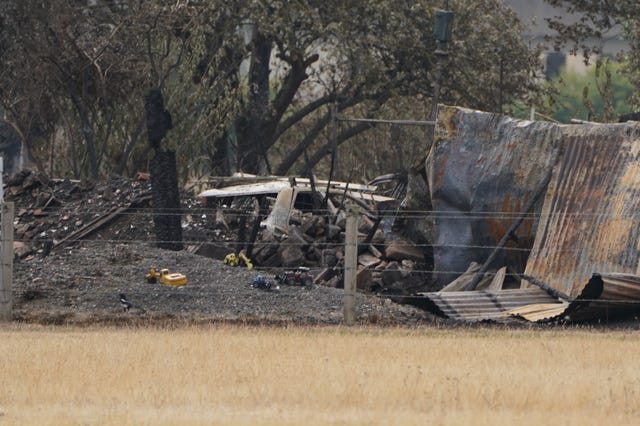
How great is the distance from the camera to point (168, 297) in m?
18.8

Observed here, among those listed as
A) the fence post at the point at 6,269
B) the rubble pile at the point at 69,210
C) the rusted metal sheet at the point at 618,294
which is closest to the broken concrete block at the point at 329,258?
the rubble pile at the point at 69,210

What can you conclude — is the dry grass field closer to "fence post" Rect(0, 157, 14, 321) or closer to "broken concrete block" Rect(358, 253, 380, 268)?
"fence post" Rect(0, 157, 14, 321)

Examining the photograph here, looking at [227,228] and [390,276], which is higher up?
[227,228]

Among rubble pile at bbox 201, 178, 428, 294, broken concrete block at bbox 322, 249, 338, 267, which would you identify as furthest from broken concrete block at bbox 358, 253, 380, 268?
broken concrete block at bbox 322, 249, 338, 267

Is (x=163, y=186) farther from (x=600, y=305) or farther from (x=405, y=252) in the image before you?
(x=600, y=305)

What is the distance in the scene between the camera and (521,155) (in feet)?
66.5

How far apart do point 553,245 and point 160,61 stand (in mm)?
15976

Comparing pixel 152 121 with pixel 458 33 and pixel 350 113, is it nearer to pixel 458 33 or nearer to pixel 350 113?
pixel 458 33

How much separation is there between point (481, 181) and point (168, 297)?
196 inches

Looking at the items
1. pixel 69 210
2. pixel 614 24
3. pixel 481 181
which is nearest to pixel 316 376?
pixel 481 181

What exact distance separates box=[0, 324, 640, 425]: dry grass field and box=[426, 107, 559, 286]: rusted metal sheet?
3.33m

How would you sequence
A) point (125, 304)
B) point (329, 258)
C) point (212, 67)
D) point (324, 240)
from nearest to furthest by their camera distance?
1. point (125, 304)
2. point (329, 258)
3. point (324, 240)
4. point (212, 67)

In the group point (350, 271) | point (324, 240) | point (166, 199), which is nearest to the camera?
point (350, 271)

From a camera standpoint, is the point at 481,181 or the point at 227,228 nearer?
the point at 481,181
